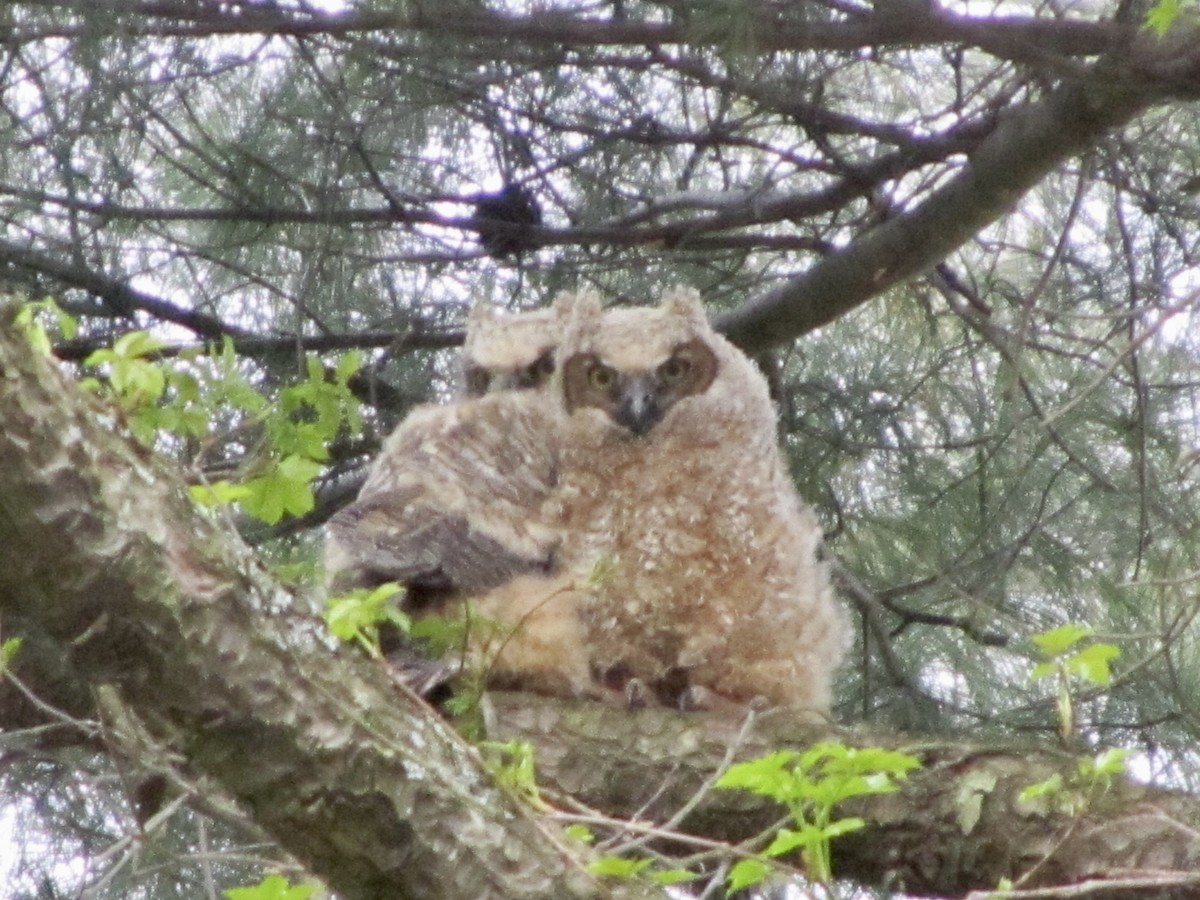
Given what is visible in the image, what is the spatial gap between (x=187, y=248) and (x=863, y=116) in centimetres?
152

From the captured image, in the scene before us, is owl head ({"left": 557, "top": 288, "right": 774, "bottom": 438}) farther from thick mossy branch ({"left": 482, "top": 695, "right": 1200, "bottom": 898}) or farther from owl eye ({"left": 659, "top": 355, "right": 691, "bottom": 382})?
thick mossy branch ({"left": 482, "top": 695, "right": 1200, "bottom": 898})

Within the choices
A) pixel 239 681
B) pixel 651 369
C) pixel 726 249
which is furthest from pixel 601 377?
pixel 239 681

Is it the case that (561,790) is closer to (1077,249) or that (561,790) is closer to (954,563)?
(954,563)

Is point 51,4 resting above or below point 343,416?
above

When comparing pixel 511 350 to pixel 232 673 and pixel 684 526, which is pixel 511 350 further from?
pixel 232 673

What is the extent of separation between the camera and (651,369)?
311 centimetres

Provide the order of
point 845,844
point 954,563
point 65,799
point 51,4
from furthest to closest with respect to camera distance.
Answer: point 954,563 → point 65,799 → point 51,4 → point 845,844

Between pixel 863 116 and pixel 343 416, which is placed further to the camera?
pixel 863 116

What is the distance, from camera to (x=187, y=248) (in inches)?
158

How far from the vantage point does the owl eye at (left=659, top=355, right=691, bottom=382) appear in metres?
3.16

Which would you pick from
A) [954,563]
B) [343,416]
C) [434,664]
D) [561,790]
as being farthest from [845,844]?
[954,563]

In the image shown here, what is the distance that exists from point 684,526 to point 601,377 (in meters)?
0.35

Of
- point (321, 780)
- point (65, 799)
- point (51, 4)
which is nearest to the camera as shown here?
point (321, 780)

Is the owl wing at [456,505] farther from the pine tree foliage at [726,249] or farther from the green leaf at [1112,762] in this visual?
the green leaf at [1112,762]
